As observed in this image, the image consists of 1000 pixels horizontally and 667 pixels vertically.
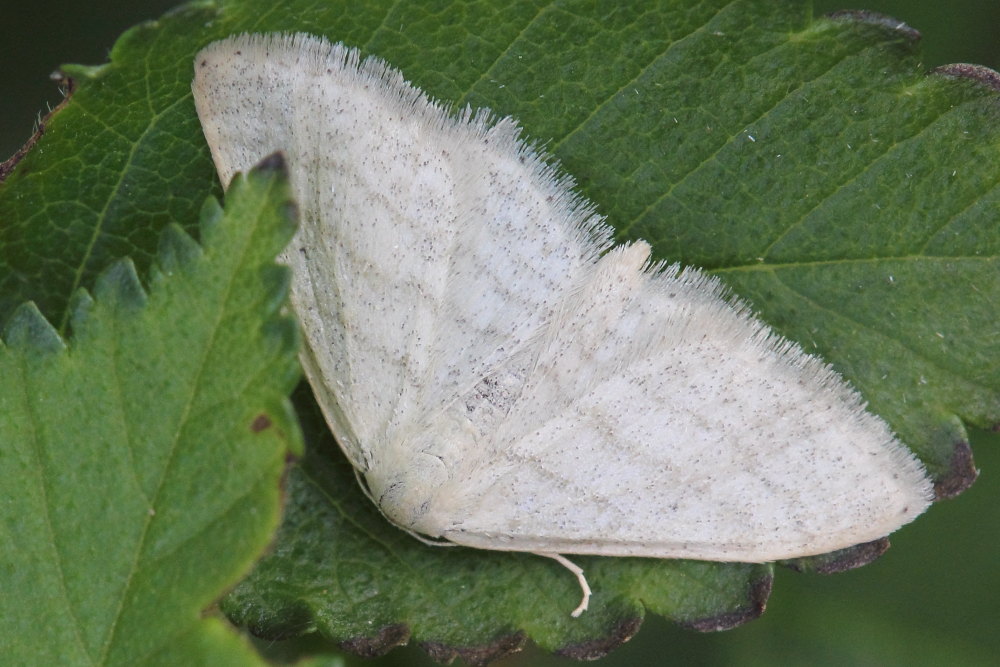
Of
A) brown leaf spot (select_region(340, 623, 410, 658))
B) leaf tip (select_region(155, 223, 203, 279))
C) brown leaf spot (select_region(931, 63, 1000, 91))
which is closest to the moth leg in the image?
brown leaf spot (select_region(340, 623, 410, 658))

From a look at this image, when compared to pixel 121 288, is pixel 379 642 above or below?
below

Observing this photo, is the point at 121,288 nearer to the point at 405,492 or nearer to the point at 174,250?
the point at 174,250

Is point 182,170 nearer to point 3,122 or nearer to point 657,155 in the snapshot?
point 657,155

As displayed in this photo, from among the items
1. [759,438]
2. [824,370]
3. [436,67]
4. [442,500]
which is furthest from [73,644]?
[824,370]

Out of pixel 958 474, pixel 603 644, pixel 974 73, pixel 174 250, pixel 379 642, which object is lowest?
pixel 379 642

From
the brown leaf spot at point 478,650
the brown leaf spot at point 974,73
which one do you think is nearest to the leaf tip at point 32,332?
the brown leaf spot at point 478,650

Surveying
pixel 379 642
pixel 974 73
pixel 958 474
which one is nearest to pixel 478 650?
pixel 379 642

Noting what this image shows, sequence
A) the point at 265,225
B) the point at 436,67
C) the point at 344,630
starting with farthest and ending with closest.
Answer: the point at 344,630, the point at 436,67, the point at 265,225
